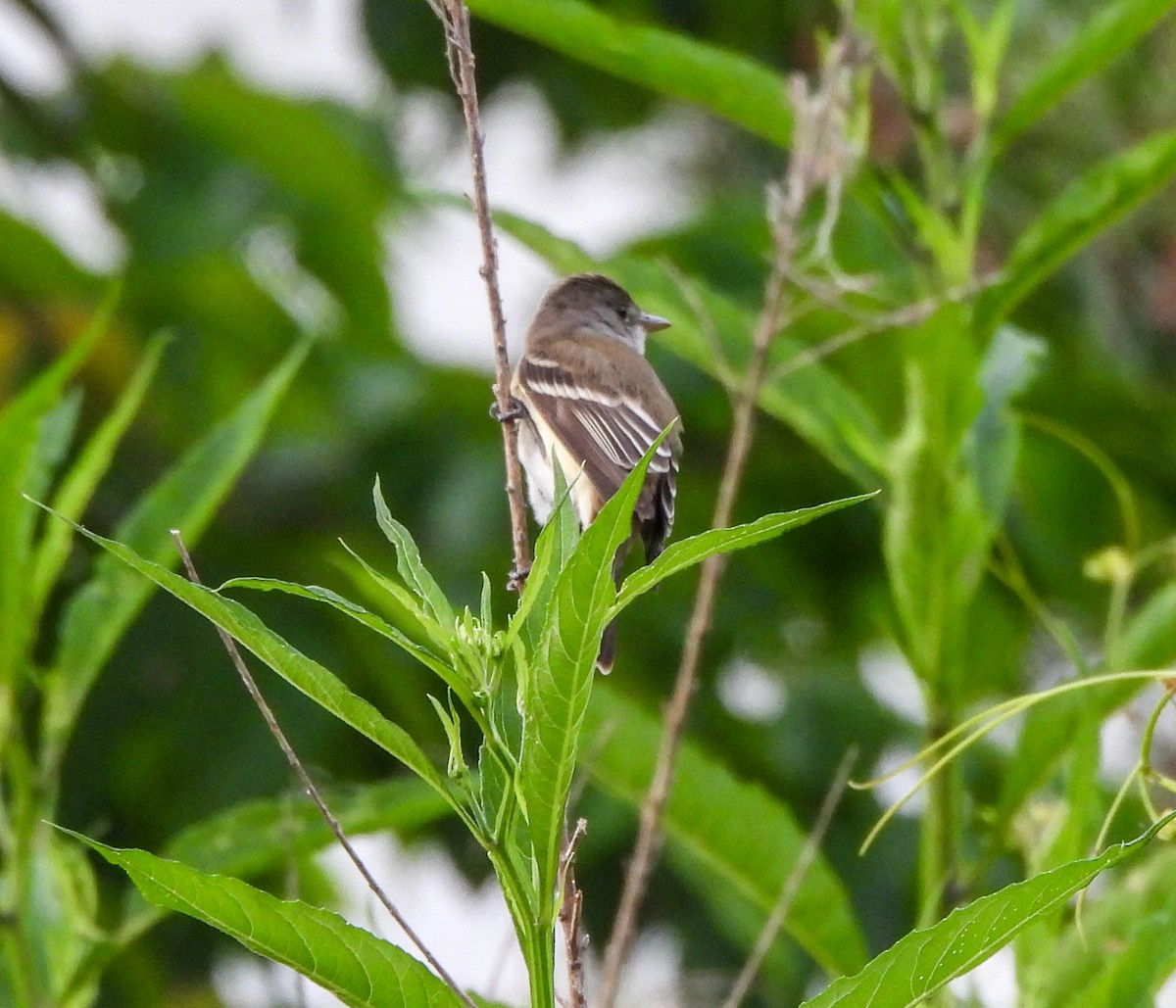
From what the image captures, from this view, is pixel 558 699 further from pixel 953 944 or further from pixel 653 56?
pixel 653 56

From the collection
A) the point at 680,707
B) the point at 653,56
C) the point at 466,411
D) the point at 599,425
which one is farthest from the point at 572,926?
the point at 466,411

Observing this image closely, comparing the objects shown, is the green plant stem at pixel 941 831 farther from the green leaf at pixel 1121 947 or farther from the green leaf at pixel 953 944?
the green leaf at pixel 953 944

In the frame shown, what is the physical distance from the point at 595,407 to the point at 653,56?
1.31m

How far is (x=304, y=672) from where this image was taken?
160 cm

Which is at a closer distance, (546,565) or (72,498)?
(546,565)

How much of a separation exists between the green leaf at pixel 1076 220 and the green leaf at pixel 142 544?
1116 millimetres

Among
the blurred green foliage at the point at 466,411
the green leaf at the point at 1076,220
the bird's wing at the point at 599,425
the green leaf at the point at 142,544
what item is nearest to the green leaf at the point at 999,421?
the green leaf at the point at 1076,220

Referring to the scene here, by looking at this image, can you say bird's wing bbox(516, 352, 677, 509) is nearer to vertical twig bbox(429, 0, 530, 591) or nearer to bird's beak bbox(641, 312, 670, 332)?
bird's beak bbox(641, 312, 670, 332)

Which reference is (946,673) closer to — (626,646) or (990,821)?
(990,821)

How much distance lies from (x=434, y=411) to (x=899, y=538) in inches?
122

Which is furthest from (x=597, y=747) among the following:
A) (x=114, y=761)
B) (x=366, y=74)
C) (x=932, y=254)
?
(x=366, y=74)

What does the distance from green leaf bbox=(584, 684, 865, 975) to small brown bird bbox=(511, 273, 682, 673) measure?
11.3 inches

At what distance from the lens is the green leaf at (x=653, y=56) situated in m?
2.82

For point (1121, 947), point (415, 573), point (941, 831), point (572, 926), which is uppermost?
point (415, 573)
